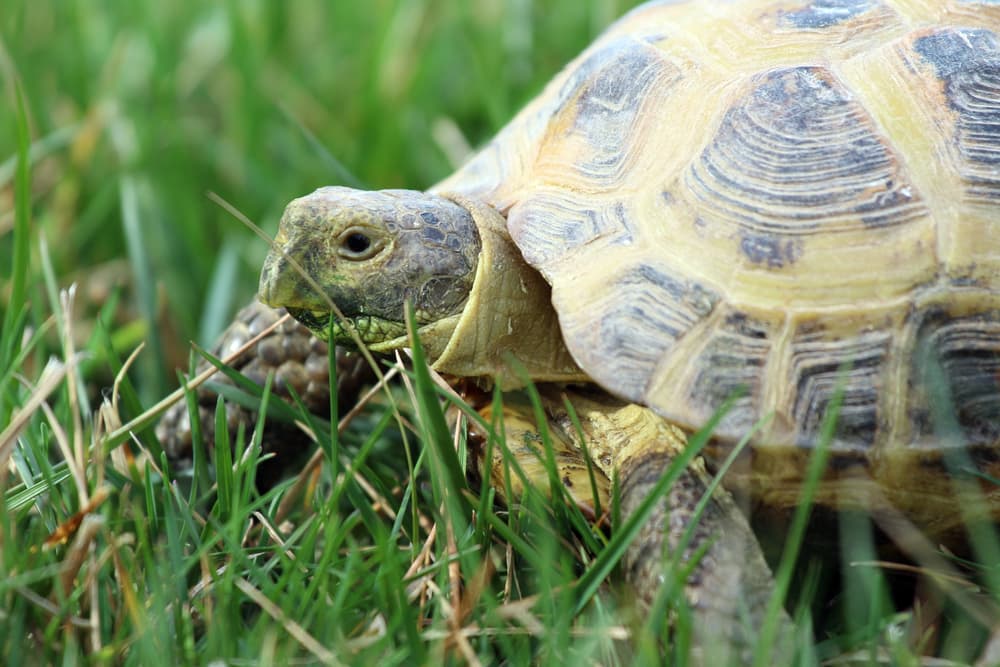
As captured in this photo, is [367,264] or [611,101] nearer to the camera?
[367,264]

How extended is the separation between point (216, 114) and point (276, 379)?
2.16 meters

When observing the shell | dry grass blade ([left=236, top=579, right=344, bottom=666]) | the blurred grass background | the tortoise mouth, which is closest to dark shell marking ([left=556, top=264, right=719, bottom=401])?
the shell

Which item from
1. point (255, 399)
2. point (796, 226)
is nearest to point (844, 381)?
point (796, 226)

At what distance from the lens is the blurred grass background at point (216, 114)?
3.46 meters

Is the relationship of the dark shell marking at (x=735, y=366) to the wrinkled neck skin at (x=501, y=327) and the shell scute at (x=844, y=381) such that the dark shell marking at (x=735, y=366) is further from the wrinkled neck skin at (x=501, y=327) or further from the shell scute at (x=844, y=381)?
the wrinkled neck skin at (x=501, y=327)

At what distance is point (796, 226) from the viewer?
6.50 feet

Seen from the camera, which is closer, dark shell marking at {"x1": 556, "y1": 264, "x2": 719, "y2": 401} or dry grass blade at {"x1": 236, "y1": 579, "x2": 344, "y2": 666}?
dry grass blade at {"x1": 236, "y1": 579, "x2": 344, "y2": 666}

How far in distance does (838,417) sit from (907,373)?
157 mm

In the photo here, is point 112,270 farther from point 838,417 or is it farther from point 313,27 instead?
point 838,417

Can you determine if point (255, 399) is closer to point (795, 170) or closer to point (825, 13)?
point (795, 170)

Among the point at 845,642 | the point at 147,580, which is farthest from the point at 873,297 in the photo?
the point at 147,580

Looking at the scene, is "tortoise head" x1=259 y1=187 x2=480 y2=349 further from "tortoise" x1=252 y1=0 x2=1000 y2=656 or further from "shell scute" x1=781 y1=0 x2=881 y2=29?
"shell scute" x1=781 y1=0 x2=881 y2=29

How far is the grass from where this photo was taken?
171cm

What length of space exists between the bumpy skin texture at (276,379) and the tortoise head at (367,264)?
0.41 m
